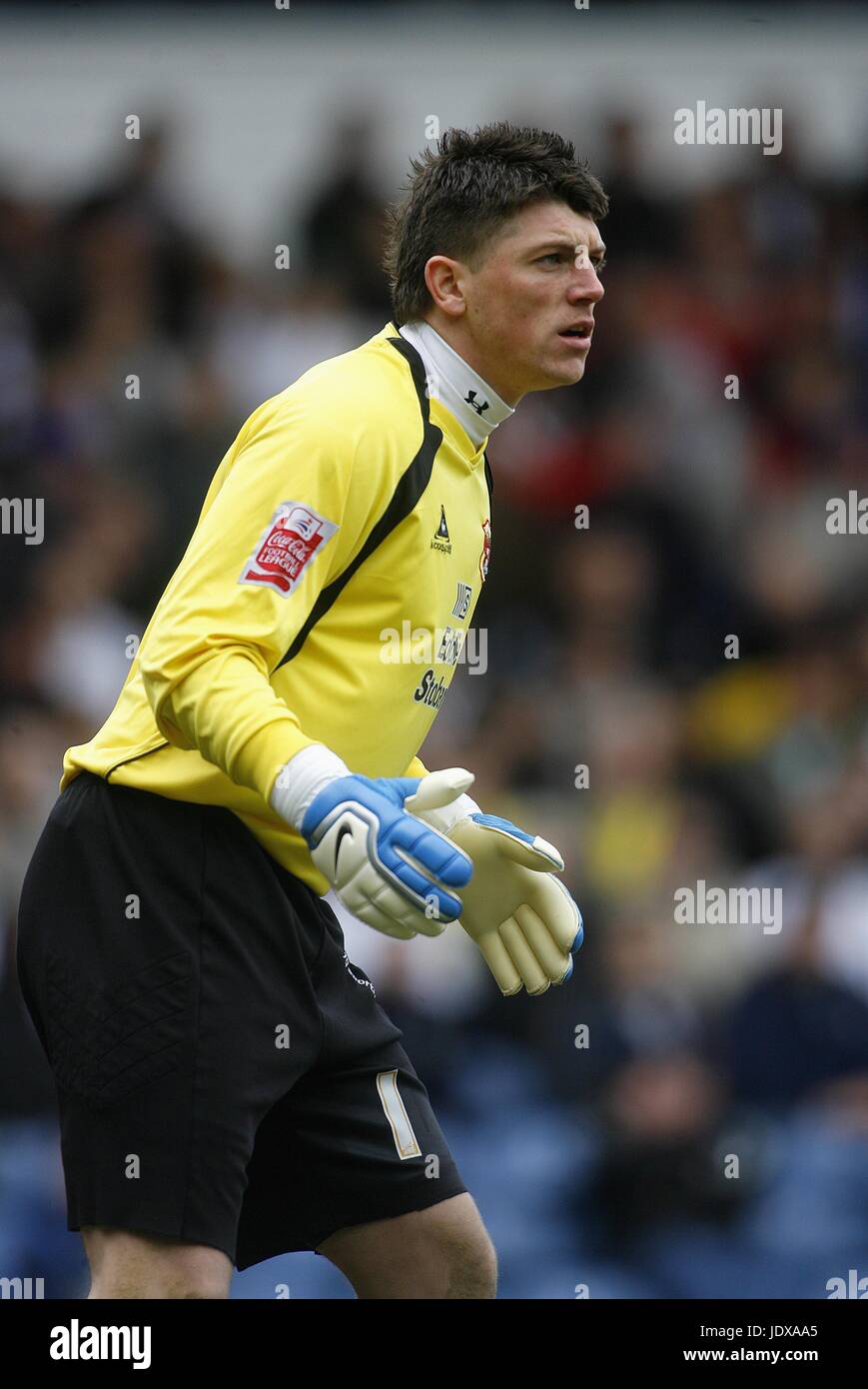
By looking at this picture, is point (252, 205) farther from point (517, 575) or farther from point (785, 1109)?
point (785, 1109)

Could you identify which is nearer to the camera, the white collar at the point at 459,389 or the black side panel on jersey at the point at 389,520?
the black side panel on jersey at the point at 389,520

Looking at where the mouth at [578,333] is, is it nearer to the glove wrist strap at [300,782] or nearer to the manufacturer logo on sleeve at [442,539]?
the manufacturer logo on sleeve at [442,539]

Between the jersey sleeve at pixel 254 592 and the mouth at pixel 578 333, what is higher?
the mouth at pixel 578 333

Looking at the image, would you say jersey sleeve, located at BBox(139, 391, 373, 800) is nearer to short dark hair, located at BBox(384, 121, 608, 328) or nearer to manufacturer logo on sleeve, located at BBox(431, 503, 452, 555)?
manufacturer logo on sleeve, located at BBox(431, 503, 452, 555)

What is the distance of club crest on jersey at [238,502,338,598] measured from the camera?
3006 mm

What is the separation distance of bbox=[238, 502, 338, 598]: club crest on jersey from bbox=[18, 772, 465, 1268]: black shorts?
443mm

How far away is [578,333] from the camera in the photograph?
3.54m

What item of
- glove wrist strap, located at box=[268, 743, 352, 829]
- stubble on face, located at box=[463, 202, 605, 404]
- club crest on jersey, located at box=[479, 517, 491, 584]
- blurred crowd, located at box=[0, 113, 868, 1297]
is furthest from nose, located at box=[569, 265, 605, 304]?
blurred crowd, located at box=[0, 113, 868, 1297]

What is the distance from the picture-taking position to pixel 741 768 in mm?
7379

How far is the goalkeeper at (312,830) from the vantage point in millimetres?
2959

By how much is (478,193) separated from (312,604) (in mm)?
968

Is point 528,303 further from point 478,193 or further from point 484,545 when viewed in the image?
point 484,545

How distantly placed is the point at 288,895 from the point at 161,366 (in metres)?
4.92

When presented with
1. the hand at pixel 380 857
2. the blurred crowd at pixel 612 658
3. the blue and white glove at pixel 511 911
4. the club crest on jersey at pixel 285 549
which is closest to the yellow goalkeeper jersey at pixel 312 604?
the club crest on jersey at pixel 285 549
